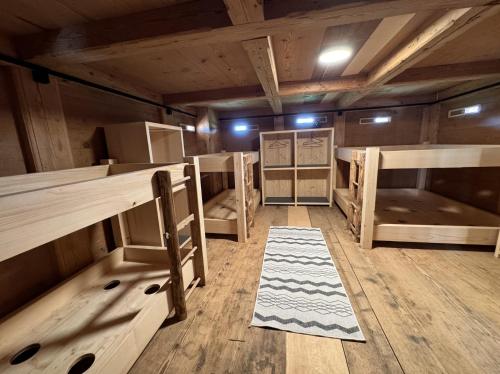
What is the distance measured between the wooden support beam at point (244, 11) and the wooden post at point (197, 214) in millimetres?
888

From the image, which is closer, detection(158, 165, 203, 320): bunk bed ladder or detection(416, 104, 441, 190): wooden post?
detection(158, 165, 203, 320): bunk bed ladder

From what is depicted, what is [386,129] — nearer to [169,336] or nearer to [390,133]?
[390,133]

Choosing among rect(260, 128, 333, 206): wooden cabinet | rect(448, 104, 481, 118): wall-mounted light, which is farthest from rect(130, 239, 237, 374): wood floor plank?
rect(448, 104, 481, 118): wall-mounted light

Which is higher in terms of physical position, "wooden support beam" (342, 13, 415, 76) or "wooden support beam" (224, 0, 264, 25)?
"wooden support beam" (342, 13, 415, 76)

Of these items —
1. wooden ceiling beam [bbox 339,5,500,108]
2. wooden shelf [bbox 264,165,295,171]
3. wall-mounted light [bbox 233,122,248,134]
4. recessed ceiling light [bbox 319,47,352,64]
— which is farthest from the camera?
wall-mounted light [bbox 233,122,248,134]

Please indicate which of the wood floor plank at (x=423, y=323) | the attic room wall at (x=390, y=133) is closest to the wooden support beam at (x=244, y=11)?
the wood floor plank at (x=423, y=323)

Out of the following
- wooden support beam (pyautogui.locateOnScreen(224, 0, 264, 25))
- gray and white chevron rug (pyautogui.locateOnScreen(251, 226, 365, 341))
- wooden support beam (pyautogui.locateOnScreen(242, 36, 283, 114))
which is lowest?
gray and white chevron rug (pyautogui.locateOnScreen(251, 226, 365, 341))

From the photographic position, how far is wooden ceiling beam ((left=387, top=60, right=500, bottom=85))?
208 cm

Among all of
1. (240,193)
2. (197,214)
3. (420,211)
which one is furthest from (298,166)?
(197,214)

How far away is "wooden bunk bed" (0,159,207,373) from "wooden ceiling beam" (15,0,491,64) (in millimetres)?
746

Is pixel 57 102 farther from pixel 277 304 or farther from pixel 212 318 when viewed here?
pixel 277 304

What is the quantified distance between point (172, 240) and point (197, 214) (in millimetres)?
368

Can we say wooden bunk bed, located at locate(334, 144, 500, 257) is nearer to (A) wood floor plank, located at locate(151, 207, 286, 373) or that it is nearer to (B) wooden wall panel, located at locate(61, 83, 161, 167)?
(A) wood floor plank, located at locate(151, 207, 286, 373)

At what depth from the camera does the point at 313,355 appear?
1095 mm
